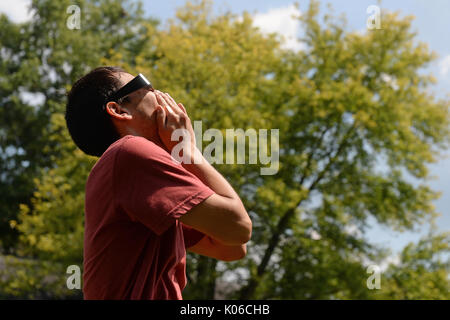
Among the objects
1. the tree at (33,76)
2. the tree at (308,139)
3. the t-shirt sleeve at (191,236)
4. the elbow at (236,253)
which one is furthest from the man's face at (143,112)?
the tree at (33,76)

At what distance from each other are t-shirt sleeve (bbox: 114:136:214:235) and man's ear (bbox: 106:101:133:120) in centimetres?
31

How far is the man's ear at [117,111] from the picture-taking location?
191cm

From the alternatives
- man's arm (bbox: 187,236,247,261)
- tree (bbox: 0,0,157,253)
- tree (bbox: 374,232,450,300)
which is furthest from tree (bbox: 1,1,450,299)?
man's arm (bbox: 187,236,247,261)

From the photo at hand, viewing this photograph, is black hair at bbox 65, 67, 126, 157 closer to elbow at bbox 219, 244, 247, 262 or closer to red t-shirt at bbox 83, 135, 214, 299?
red t-shirt at bbox 83, 135, 214, 299

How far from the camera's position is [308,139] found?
56.5 feet

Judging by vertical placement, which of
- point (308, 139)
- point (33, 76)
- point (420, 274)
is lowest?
point (420, 274)

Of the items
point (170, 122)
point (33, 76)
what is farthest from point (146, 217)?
point (33, 76)

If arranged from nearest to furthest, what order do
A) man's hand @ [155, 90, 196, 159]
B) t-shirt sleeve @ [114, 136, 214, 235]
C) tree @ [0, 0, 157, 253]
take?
t-shirt sleeve @ [114, 136, 214, 235] → man's hand @ [155, 90, 196, 159] → tree @ [0, 0, 157, 253]

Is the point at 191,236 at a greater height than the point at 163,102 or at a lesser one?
lesser

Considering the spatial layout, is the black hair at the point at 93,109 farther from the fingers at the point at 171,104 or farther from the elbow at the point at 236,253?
the elbow at the point at 236,253

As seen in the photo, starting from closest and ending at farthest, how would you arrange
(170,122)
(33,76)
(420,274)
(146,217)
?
(146,217) → (170,122) → (420,274) → (33,76)

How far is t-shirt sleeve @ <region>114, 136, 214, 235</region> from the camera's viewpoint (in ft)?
5.02

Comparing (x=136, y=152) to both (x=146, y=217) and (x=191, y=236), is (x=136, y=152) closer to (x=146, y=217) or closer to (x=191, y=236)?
(x=146, y=217)

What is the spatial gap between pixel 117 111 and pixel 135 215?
509 millimetres
